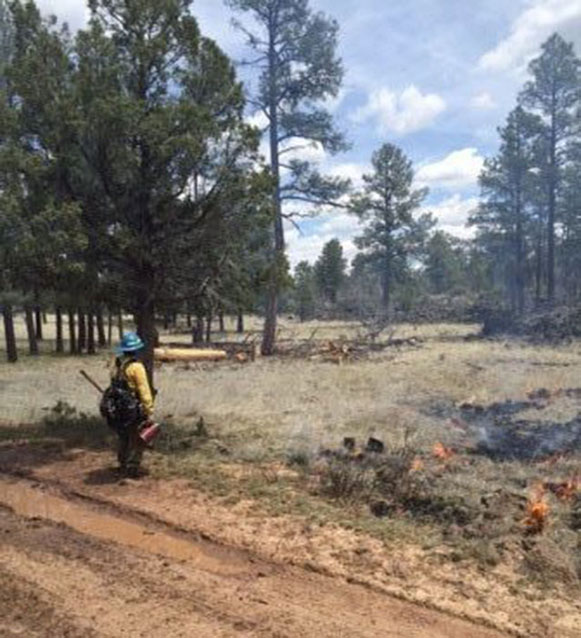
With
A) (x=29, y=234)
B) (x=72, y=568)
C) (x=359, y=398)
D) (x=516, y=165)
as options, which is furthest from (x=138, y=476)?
(x=516, y=165)

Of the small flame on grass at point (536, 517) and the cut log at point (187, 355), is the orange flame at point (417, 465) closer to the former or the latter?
the small flame on grass at point (536, 517)

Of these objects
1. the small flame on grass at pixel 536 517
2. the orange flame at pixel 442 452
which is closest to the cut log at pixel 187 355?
the orange flame at pixel 442 452

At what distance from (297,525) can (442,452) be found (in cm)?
355

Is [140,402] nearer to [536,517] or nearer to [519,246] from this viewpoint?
[536,517]

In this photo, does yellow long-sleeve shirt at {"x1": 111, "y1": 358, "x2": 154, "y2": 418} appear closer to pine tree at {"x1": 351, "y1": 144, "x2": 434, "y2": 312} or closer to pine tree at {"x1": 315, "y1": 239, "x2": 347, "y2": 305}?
pine tree at {"x1": 351, "y1": 144, "x2": 434, "y2": 312}

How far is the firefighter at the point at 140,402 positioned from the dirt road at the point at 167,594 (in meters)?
1.84

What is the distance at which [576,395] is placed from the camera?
1482 cm

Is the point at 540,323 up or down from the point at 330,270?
down

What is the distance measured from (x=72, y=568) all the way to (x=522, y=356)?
19.8 metres

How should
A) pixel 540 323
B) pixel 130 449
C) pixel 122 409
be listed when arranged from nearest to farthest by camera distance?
pixel 122 409
pixel 130 449
pixel 540 323

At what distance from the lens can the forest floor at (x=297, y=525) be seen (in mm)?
5094

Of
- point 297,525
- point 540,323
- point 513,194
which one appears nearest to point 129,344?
point 297,525

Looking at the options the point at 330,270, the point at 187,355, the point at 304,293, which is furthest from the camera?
the point at 330,270

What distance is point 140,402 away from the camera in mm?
8672
